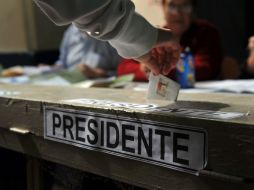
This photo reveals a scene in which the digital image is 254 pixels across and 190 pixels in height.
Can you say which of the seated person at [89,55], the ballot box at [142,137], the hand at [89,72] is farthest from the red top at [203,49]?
the ballot box at [142,137]

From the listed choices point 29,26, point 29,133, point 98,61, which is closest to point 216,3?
point 98,61

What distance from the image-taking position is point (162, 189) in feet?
1.73

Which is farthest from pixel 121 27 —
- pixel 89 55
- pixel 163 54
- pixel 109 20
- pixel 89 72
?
pixel 89 55

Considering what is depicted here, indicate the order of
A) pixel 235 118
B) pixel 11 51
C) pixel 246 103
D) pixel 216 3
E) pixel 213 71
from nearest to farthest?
pixel 235 118 < pixel 246 103 < pixel 213 71 < pixel 216 3 < pixel 11 51

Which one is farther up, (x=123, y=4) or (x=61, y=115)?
(x=123, y=4)

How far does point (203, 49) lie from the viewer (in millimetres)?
1799

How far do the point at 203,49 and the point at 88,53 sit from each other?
739 mm

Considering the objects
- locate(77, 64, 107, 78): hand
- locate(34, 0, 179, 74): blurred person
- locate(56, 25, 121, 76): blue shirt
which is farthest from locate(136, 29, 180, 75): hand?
locate(56, 25, 121, 76): blue shirt

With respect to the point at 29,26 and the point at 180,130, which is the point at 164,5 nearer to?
the point at 180,130

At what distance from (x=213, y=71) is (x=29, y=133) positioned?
1.17 meters

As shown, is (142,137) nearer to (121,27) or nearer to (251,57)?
(121,27)

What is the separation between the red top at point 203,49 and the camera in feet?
5.60

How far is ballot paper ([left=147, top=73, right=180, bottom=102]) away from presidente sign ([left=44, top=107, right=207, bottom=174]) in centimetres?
13

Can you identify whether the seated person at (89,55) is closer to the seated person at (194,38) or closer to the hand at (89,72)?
the hand at (89,72)
